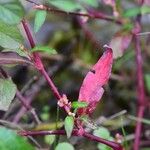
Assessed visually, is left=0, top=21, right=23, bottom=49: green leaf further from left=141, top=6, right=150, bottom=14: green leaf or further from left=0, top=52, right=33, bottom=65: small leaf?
left=141, top=6, right=150, bottom=14: green leaf

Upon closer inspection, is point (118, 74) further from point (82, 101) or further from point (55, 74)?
point (82, 101)

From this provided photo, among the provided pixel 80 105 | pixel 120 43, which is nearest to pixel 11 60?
pixel 80 105

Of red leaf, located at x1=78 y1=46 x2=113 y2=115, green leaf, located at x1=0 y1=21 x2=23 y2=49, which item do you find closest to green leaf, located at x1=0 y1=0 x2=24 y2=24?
green leaf, located at x1=0 y1=21 x2=23 y2=49

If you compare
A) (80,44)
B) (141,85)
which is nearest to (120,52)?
(141,85)

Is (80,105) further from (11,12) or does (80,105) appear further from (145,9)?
(145,9)

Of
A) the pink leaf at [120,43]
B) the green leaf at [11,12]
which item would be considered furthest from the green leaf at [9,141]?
the pink leaf at [120,43]
